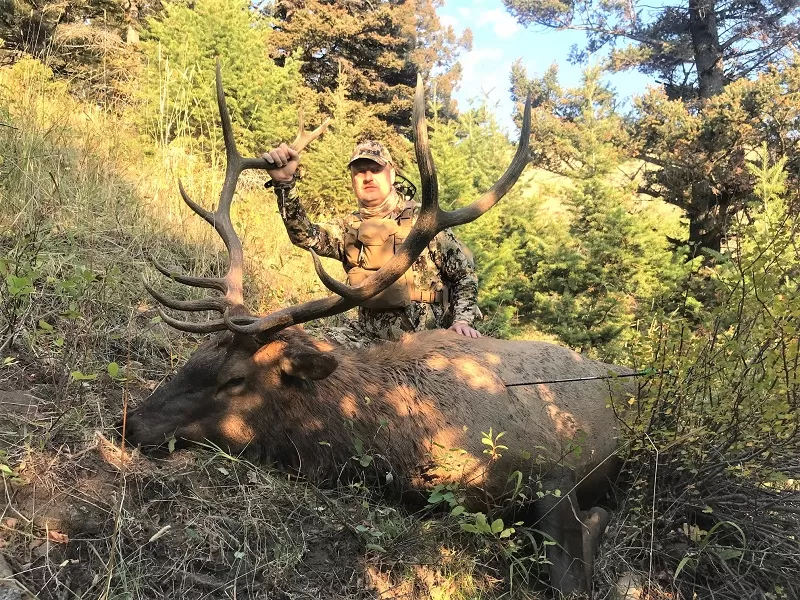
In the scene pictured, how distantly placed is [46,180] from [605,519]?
17.1ft

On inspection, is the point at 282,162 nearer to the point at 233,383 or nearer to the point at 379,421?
the point at 233,383

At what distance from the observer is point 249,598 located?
88.7 inches

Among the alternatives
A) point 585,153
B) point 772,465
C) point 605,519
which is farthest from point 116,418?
point 585,153

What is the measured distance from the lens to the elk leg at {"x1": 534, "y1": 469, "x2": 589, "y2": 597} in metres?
2.92

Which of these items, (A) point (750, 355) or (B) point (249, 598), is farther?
(A) point (750, 355)

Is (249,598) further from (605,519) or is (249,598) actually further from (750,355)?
(750,355)

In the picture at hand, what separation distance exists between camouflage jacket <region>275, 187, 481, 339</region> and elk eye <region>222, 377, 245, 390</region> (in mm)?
1555

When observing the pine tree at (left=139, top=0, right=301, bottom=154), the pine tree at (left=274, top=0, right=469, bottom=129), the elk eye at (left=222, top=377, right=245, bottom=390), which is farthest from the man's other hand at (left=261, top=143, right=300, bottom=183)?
the pine tree at (left=274, top=0, right=469, bottom=129)

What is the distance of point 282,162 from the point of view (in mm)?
4195

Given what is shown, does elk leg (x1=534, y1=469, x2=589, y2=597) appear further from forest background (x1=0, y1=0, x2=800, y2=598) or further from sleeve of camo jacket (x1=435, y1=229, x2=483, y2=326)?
sleeve of camo jacket (x1=435, y1=229, x2=483, y2=326)

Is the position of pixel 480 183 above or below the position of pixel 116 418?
above

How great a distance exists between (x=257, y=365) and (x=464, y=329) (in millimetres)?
1554

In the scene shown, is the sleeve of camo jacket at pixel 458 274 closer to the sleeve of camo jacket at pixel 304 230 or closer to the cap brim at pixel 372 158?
the cap brim at pixel 372 158

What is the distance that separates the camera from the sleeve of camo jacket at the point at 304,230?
4320 millimetres
